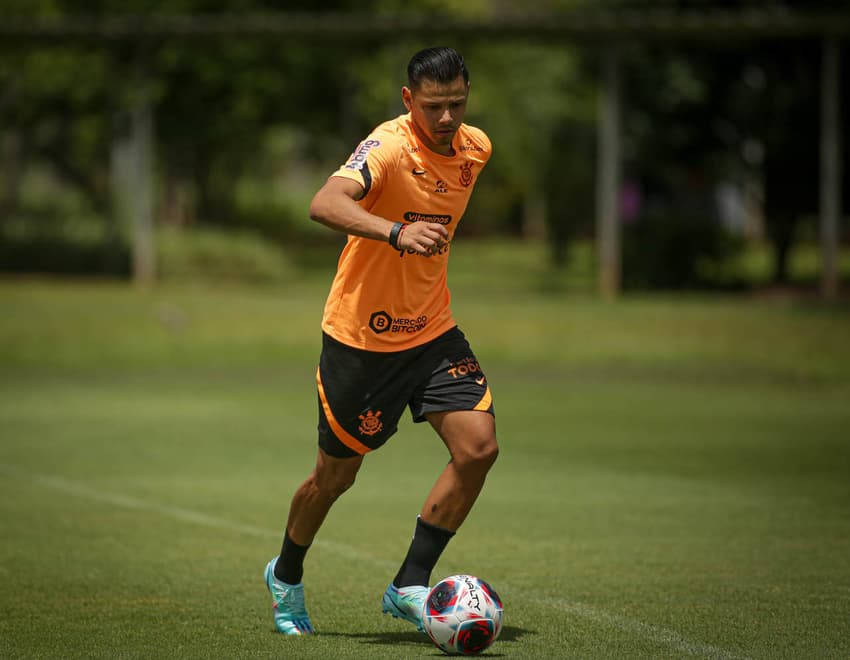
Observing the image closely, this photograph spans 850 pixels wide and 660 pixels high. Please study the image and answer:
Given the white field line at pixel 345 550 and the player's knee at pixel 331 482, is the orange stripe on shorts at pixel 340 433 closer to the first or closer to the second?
the player's knee at pixel 331 482

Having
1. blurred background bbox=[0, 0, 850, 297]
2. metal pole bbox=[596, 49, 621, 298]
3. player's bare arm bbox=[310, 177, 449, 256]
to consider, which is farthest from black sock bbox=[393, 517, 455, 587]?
metal pole bbox=[596, 49, 621, 298]

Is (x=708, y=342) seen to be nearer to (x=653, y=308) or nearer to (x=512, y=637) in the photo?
(x=653, y=308)

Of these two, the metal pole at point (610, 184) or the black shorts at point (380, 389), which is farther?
the metal pole at point (610, 184)

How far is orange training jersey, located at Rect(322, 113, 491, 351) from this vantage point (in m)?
6.34

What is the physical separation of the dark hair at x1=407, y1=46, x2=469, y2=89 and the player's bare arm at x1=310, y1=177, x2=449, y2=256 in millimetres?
605

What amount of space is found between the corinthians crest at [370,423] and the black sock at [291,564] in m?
0.68

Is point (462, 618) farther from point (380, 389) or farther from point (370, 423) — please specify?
point (380, 389)

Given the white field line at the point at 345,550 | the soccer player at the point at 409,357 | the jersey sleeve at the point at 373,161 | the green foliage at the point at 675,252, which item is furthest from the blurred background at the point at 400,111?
the jersey sleeve at the point at 373,161

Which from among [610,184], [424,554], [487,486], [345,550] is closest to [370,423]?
[424,554]

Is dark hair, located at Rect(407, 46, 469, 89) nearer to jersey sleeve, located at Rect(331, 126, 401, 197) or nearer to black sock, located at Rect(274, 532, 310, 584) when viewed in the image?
jersey sleeve, located at Rect(331, 126, 401, 197)

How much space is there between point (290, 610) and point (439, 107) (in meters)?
2.41

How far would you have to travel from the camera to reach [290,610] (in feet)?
22.2

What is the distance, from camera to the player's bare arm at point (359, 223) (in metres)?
5.66

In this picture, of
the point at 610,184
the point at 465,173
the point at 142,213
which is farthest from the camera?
the point at 142,213
